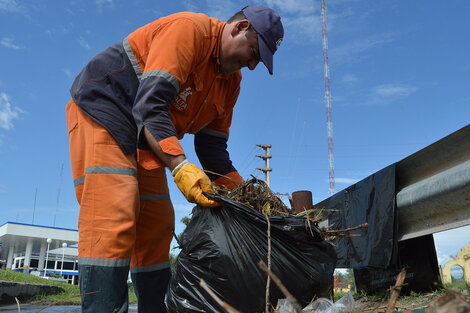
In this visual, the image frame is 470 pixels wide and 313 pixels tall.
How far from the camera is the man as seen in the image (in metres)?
1.93

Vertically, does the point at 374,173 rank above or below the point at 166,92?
below

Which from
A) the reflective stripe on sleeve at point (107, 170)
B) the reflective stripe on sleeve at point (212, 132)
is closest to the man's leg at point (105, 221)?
the reflective stripe on sleeve at point (107, 170)

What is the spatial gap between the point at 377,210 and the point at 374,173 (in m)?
0.32

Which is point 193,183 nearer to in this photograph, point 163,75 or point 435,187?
point 163,75

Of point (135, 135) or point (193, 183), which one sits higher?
point (135, 135)

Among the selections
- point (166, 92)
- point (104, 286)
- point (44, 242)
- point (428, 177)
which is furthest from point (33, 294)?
point (44, 242)

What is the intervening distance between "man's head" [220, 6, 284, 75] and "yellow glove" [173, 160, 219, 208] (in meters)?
0.80

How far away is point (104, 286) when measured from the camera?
190 centimetres

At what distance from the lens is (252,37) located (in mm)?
2203

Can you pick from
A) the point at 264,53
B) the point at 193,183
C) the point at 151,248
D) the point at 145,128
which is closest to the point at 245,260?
the point at 193,183

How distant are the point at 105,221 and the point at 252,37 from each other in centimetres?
136

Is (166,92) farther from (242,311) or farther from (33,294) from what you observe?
(33,294)

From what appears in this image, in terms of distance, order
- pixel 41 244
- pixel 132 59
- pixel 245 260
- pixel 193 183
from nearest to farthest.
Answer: pixel 245 260, pixel 193 183, pixel 132 59, pixel 41 244

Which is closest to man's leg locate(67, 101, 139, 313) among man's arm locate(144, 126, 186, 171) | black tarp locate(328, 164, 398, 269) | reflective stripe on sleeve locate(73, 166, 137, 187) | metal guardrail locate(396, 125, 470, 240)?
reflective stripe on sleeve locate(73, 166, 137, 187)
